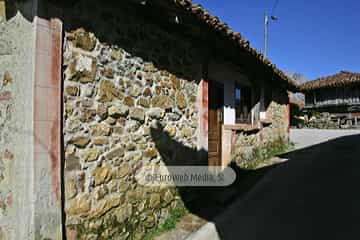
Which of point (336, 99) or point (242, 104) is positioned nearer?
point (242, 104)

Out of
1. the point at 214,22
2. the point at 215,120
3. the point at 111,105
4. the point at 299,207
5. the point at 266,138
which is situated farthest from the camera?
the point at 266,138

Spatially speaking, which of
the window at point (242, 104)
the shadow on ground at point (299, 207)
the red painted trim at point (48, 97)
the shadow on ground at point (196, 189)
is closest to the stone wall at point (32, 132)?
the red painted trim at point (48, 97)

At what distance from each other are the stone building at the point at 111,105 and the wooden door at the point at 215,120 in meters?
1.10

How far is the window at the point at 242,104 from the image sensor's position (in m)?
7.68

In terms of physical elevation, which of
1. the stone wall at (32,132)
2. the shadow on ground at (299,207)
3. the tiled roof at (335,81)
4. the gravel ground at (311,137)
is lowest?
the shadow on ground at (299,207)

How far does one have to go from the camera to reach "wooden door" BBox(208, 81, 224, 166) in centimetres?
612

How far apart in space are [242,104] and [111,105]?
224 inches

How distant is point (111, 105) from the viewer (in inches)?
122

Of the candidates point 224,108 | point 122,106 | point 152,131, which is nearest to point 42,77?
point 122,106

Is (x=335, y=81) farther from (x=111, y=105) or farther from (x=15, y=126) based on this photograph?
(x=15, y=126)

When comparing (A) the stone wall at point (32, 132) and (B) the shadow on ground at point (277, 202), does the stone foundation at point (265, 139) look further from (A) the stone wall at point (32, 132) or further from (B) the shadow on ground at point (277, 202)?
(A) the stone wall at point (32, 132)

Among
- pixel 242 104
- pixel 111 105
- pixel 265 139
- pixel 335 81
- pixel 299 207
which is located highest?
pixel 335 81

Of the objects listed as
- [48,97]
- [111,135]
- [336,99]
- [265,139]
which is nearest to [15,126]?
[48,97]

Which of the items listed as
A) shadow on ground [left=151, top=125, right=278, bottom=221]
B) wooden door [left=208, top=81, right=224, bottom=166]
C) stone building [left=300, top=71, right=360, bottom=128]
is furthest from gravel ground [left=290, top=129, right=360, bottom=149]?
stone building [left=300, top=71, right=360, bottom=128]
